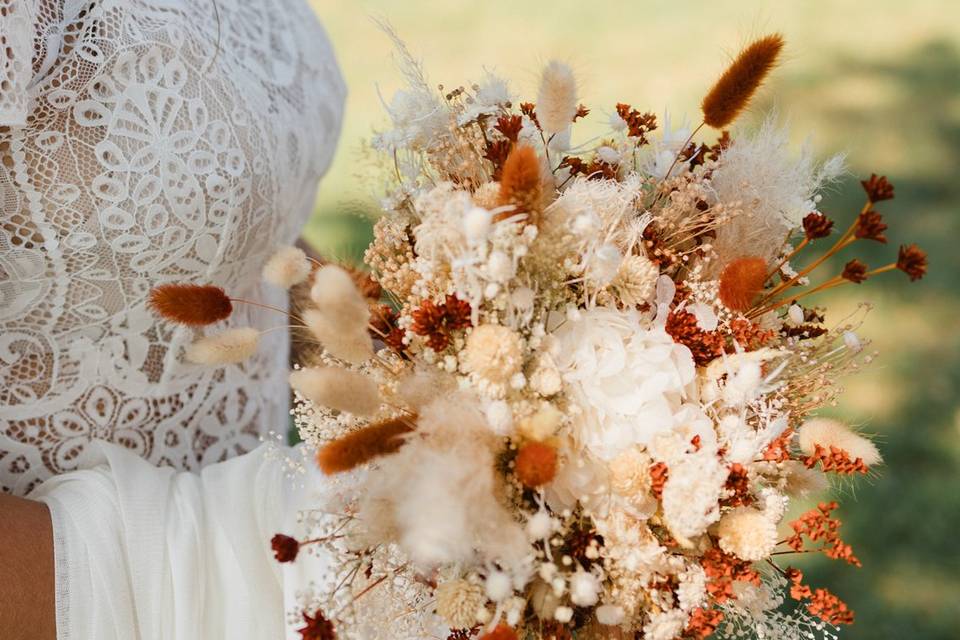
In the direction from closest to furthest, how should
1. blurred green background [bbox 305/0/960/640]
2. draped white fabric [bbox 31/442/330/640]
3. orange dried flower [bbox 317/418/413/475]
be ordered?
orange dried flower [bbox 317/418/413/475] < draped white fabric [bbox 31/442/330/640] < blurred green background [bbox 305/0/960/640]

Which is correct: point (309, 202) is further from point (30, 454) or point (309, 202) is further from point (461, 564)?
point (461, 564)

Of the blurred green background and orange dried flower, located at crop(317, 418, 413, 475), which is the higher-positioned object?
the blurred green background

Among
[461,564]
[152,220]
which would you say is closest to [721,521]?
[461,564]

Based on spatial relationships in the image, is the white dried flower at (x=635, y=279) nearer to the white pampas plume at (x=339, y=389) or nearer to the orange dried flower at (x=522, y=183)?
the orange dried flower at (x=522, y=183)

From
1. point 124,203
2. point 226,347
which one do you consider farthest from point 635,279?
point 124,203

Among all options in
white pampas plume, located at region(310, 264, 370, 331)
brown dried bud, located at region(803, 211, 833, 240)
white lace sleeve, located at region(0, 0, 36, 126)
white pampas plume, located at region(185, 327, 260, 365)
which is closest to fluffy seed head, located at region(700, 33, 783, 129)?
brown dried bud, located at region(803, 211, 833, 240)

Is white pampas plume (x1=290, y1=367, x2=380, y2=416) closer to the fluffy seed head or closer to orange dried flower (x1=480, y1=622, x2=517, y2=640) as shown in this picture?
orange dried flower (x1=480, y1=622, x2=517, y2=640)
